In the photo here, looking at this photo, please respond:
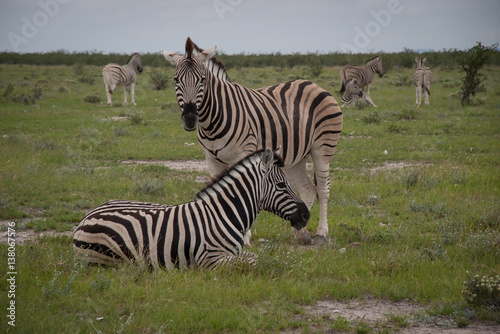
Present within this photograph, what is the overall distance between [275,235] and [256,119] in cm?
180

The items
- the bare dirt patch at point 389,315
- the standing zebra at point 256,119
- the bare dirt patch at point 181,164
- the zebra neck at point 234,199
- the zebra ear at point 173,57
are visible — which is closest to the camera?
the bare dirt patch at point 389,315

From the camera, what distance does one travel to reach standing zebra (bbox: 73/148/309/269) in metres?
5.02

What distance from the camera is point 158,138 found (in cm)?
1426

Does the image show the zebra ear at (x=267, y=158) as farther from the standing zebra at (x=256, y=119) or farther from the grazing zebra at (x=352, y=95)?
the grazing zebra at (x=352, y=95)

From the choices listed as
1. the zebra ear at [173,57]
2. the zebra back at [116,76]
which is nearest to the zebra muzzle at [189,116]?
the zebra ear at [173,57]

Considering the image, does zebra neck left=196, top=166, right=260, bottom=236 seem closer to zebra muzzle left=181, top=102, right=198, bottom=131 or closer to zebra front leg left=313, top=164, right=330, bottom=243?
zebra muzzle left=181, top=102, right=198, bottom=131

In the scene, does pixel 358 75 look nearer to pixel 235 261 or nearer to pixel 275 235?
pixel 275 235

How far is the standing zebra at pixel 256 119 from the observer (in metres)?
5.99

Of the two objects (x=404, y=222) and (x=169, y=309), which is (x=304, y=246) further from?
(x=169, y=309)

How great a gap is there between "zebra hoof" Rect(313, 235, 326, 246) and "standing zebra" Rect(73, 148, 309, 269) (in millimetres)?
1361

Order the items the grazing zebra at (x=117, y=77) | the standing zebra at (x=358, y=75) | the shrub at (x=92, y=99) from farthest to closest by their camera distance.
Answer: the standing zebra at (x=358, y=75) < the shrub at (x=92, y=99) < the grazing zebra at (x=117, y=77)

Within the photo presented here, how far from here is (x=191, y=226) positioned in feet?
16.7

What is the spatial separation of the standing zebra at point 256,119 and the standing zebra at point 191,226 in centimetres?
102

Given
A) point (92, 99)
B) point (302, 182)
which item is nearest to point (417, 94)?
point (302, 182)
